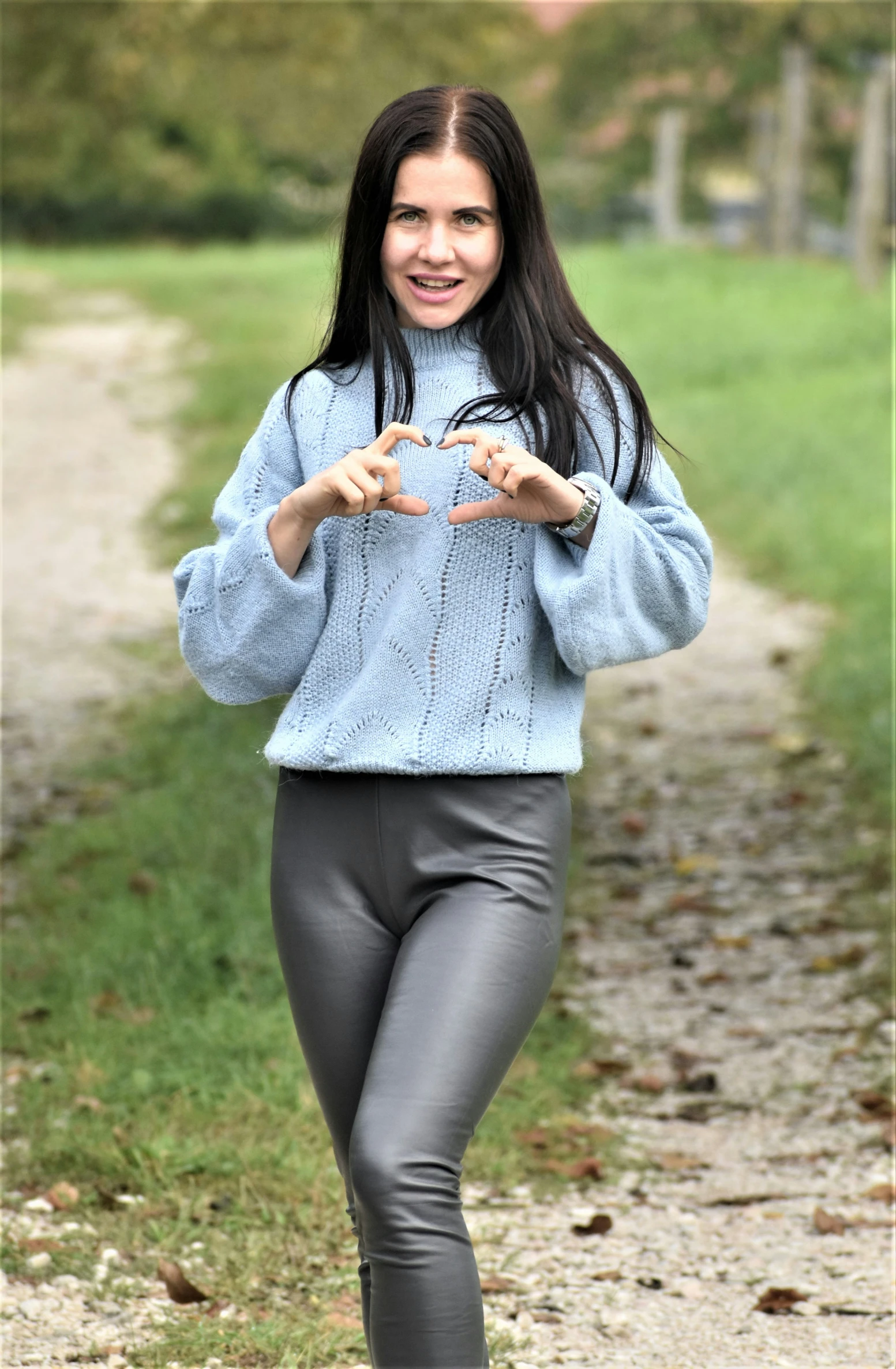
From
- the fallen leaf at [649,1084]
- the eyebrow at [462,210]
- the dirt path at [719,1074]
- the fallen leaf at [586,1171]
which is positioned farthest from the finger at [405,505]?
the fallen leaf at [649,1084]

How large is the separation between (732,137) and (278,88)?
20983 millimetres

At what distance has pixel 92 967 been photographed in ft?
15.1

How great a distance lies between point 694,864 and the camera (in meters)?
5.80

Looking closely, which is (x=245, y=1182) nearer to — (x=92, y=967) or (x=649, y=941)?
(x=92, y=967)

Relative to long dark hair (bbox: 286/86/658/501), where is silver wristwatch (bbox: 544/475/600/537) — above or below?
below

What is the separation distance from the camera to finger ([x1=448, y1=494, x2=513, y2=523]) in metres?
2.31

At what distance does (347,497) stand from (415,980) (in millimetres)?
640

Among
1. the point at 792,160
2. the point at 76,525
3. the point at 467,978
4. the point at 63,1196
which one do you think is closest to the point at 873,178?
the point at 792,160

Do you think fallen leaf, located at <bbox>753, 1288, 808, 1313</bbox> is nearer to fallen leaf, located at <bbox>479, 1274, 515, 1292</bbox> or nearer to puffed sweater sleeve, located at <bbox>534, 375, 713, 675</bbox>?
fallen leaf, located at <bbox>479, 1274, 515, 1292</bbox>

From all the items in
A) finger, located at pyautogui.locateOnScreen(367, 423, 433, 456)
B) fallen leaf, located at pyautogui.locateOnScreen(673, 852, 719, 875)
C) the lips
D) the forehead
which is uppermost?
the forehead

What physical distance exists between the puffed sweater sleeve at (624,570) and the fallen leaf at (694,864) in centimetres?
332

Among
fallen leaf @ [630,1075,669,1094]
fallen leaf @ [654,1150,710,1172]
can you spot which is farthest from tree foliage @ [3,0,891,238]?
fallen leaf @ [654,1150,710,1172]

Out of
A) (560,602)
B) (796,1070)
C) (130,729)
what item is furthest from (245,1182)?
(130,729)

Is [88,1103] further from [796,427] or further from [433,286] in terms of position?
[796,427]
